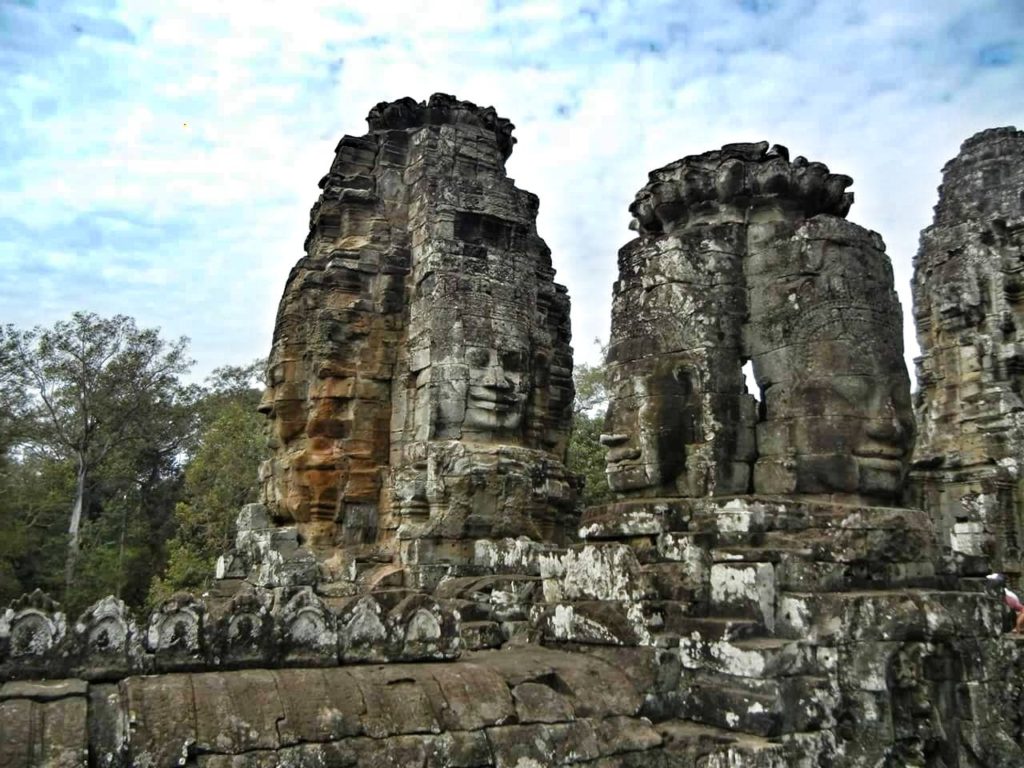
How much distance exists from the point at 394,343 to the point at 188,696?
786 cm

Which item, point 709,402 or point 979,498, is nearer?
point 709,402

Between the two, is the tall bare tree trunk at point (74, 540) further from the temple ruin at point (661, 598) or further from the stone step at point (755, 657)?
the stone step at point (755, 657)

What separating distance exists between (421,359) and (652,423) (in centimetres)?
503

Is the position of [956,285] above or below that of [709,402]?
above

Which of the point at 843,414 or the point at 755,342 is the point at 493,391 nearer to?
the point at 755,342

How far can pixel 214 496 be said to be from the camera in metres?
25.5

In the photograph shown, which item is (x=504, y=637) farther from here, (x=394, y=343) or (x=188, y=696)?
(x=394, y=343)

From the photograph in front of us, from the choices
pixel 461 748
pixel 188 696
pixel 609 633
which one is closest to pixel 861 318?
pixel 609 633

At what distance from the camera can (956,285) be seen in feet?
50.0

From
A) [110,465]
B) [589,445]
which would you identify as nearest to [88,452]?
[110,465]

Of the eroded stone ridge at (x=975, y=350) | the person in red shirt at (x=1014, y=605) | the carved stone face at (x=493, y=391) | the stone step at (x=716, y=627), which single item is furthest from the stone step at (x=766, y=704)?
the eroded stone ridge at (x=975, y=350)

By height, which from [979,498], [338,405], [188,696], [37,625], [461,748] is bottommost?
[461,748]

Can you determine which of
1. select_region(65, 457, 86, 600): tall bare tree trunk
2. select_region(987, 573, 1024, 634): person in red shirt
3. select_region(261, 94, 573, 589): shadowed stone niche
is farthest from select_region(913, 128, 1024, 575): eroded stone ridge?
select_region(65, 457, 86, 600): tall bare tree trunk

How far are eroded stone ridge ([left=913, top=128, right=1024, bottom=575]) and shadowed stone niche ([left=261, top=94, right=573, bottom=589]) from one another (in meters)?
7.03
